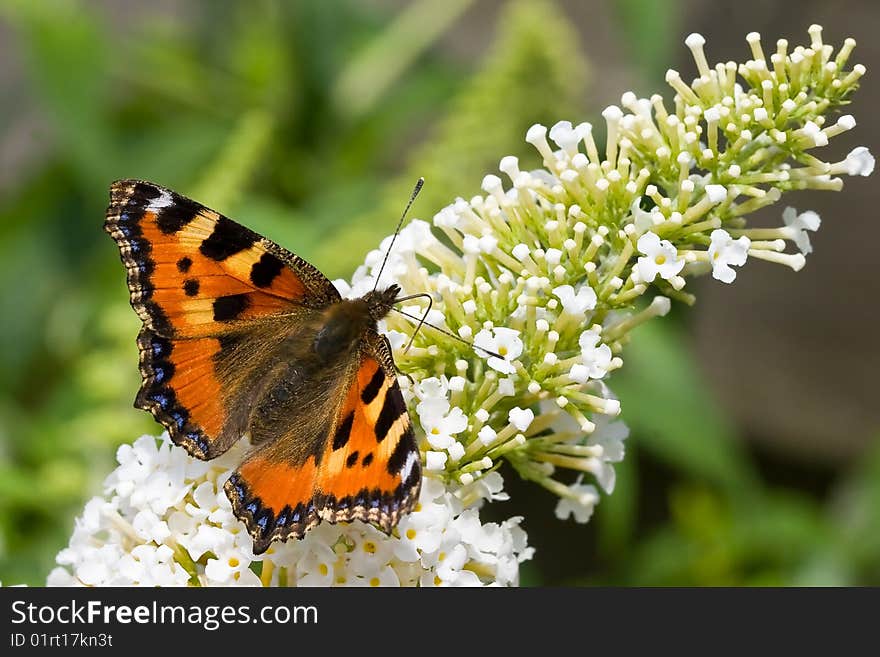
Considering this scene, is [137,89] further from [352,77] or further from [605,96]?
[605,96]

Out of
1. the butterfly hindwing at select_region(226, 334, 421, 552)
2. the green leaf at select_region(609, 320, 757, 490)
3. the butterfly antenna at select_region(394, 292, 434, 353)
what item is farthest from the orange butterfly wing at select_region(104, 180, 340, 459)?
the green leaf at select_region(609, 320, 757, 490)

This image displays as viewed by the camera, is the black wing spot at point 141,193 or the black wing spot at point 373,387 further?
the black wing spot at point 141,193

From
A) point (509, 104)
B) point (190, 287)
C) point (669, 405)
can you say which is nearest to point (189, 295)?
point (190, 287)

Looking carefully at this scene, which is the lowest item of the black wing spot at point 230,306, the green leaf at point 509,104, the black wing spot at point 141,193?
the black wing spot at point 230,306

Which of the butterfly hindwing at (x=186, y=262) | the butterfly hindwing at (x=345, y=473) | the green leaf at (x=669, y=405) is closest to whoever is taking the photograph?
the butterfly hindwing at (x=345, y=473)

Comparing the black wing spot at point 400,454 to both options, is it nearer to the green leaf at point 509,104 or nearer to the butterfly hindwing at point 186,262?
the butterfly hindwing at point 186,262

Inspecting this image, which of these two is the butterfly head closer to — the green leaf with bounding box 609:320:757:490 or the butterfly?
the butterfly

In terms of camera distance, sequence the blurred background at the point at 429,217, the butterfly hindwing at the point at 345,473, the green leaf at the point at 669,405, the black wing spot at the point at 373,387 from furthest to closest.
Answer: the green leaf at the point at 669,405, the blurred background at the point at 429,217, the black wing spot at the point at 373,387, the butterfly hindwing at the point at 345,473

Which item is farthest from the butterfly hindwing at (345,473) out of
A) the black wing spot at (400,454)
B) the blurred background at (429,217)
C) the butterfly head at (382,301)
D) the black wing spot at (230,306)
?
the blurred background at (429,217)
